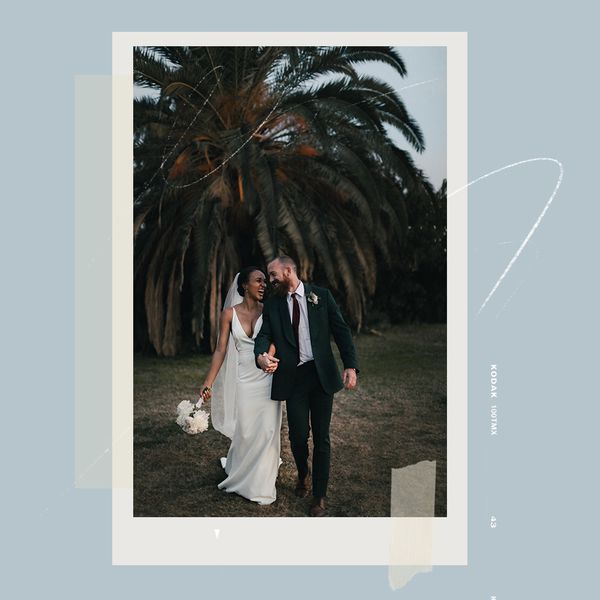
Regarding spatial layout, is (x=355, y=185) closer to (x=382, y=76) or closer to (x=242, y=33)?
(x=382, y=76)

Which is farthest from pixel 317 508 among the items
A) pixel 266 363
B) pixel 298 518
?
pixel 266 363

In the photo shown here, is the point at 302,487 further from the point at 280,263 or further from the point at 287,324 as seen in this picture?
the point at 280,263

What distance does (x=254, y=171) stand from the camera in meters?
6.96

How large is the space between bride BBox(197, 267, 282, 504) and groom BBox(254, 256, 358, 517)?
0.73 ft

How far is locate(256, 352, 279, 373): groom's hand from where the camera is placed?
16.6 feet

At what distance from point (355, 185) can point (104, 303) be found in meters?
3.48

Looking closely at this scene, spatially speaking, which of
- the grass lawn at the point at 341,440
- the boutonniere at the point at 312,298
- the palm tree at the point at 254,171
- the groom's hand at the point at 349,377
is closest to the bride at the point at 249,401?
the grass lawn at the point at 341,440

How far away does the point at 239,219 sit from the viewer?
7.57 meters

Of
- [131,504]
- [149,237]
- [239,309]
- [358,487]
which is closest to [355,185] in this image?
[149,237]

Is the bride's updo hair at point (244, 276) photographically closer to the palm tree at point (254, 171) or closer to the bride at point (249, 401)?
the bride at point (249, 401)

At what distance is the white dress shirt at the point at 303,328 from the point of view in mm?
5273
